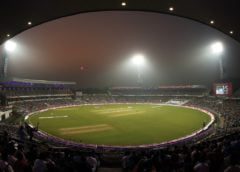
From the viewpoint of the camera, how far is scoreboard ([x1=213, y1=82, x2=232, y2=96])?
46.1m

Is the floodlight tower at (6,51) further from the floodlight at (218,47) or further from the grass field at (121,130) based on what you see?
the floodlight at (218,47)

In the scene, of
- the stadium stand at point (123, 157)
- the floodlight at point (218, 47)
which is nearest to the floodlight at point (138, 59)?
the floodlight at point (218, 47)

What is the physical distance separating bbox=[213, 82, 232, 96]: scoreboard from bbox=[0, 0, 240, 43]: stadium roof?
3448 cm

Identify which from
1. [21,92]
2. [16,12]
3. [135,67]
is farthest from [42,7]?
[135,67]

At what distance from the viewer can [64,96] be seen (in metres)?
74.7

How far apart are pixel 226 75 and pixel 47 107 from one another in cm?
3914

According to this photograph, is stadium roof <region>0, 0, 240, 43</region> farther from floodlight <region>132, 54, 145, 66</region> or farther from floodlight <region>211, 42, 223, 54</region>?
floodlight <region>132, 54, 145, 66</region>

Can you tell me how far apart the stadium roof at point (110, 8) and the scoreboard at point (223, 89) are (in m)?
34.5

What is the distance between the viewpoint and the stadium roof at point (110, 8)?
1092 centimetres

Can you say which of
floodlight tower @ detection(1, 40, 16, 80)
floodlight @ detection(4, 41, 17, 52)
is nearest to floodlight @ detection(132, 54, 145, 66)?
floodlight @ detection(4, 41, 17, 52)

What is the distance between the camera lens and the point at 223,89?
1874 inches

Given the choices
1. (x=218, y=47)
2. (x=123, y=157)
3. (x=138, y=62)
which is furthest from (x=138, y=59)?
(x=123, y=157)

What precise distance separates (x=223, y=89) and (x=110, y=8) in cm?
4018

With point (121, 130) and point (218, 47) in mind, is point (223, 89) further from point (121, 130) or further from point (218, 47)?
point (121, 130)
